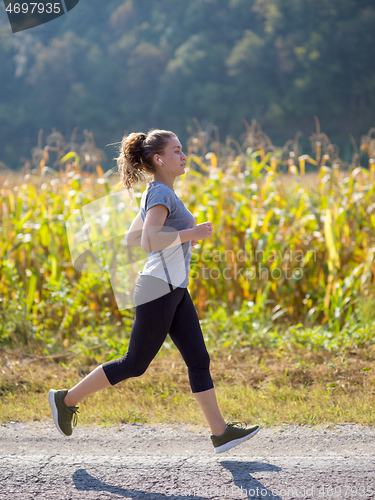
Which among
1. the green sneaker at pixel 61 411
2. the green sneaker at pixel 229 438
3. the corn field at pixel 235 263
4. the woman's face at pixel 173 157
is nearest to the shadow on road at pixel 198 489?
the green sneaker at pixel 229 438

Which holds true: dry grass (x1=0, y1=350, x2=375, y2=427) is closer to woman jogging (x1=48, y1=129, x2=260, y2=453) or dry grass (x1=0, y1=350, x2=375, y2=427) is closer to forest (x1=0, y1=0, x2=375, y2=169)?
woman jogging (x1=48, y1=129, x2=260, y2=453)

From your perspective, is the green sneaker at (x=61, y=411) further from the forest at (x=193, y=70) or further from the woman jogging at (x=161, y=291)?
the forest at (x=193, y=70)

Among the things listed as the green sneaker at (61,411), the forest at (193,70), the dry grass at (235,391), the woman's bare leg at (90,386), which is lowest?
the dry grass at (235,391)

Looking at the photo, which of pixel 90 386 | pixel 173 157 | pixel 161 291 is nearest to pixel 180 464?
pixel 90 386

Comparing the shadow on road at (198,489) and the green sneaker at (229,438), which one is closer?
the shadow on road at (198,489)

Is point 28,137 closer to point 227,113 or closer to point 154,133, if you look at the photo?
point 227,113

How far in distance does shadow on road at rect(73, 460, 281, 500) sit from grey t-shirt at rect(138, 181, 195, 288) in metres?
0.96

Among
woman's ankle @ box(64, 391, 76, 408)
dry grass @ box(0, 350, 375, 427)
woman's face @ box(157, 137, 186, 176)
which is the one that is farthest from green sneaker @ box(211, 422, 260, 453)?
woman's face @ box(157, 137, 186, 176)

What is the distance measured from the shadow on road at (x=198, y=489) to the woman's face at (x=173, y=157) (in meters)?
1.55

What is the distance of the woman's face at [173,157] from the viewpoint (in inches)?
103

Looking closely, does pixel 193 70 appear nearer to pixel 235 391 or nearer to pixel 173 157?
pixel 235 391

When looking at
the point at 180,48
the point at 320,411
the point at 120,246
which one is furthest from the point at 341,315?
the point at 180,48

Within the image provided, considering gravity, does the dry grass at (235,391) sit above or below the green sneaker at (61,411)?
below

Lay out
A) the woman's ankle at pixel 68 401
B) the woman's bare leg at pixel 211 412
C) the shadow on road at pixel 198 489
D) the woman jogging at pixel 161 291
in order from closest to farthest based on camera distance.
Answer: the shadow on road at pixel 198 489 < the woman jogging at pixel 161 291 < the woman's bare leg at pixel 211 412 < the woman's ankle at pixel 68 401
